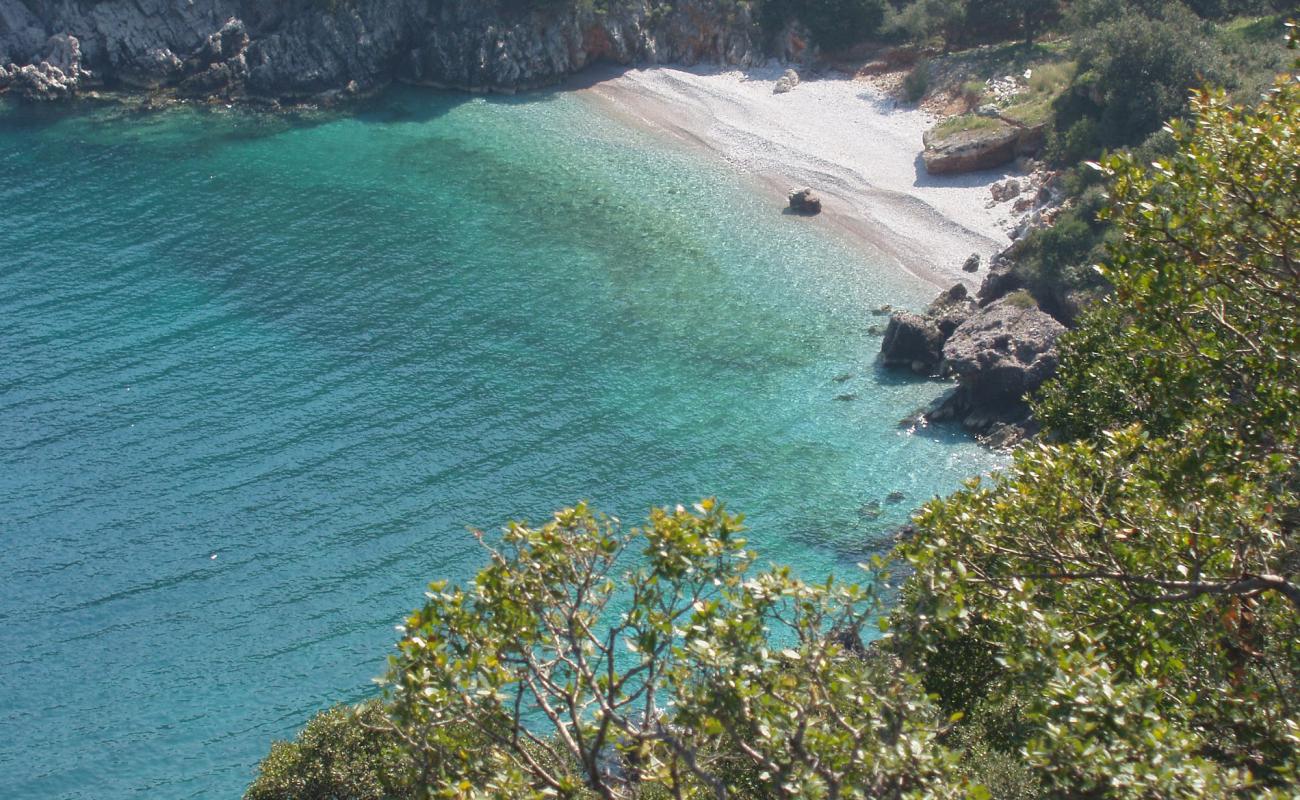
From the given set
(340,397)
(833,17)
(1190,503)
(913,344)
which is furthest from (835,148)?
(1190,503)

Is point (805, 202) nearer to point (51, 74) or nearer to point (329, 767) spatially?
point (329, 767)

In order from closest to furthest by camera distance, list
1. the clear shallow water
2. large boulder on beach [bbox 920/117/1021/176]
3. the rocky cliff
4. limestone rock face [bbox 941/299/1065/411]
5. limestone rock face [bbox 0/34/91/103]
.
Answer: the clear shallow water < limestone rock face [bbox 941/299/1065/411] < large boulder on beach [bbox 920/117/1021/176] < limestone rock face [bbox 0/34/91/103] < the rocky cliff

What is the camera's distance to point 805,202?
63.3 m

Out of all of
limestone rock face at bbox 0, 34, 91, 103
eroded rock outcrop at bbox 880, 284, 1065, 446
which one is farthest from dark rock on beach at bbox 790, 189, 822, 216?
limestone rock face at bbox 0, 34, 91, 103

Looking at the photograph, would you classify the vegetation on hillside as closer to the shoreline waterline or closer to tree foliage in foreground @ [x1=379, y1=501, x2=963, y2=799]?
tree foliage in foreground @ [x1=379, y1=501, x2=963, y2=799]

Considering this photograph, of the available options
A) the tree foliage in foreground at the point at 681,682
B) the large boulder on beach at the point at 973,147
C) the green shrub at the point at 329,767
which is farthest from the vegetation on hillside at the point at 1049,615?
the large boulder on beach at the point at 973,147

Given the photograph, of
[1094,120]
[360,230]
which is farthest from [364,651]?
[1094,120]

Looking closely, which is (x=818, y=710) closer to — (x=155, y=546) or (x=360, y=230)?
(x=155, y=546)

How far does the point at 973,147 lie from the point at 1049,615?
54002 millimetres

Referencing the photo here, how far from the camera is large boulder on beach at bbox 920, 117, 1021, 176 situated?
62406 millimetres

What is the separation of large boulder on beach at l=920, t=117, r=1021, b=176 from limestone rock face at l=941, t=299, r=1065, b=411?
1837 cm

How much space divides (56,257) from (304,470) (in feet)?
89.4

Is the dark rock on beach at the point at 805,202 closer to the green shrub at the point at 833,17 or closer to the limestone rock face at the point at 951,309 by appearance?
the limestone rock face at the point at 951,309

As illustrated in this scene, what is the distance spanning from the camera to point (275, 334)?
2058 inches
